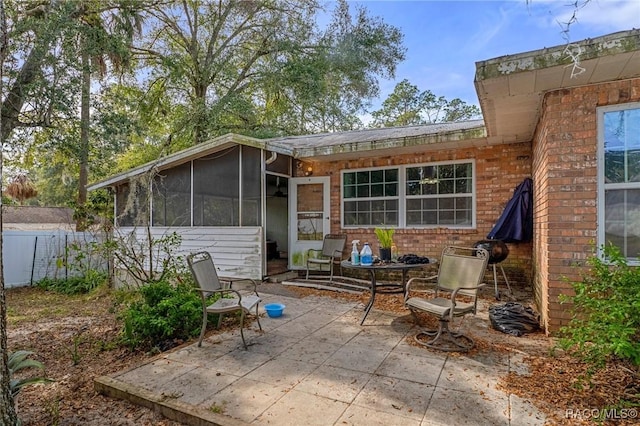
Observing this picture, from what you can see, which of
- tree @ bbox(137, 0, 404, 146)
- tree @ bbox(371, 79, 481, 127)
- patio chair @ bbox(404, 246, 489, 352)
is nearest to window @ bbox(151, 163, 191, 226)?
tree @ bbox(137, 0, 404, 146)

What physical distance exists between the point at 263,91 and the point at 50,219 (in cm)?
1635

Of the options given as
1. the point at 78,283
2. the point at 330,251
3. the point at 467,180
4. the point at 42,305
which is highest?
the point at 467,180

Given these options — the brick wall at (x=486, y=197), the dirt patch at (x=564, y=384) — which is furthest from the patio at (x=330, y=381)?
the brick wall at (x=486, y=197)

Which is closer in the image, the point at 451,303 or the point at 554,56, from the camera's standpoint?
the point at 554,56

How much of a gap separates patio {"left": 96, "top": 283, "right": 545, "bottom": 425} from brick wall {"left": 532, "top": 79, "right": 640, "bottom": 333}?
74 cm

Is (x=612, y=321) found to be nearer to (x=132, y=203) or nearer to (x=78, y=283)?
(x=132, y=203)

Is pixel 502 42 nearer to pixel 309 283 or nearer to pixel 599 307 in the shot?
pixel 599 307

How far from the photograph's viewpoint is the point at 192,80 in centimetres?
1383

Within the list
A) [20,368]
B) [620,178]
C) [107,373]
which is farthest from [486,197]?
[20,368]

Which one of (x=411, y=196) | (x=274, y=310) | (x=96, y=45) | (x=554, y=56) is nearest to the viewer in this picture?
(x=554, y=56)

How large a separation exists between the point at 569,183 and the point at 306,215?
533cm

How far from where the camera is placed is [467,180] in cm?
657

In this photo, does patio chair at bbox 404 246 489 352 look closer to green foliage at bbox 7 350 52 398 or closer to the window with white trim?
the window with white trim

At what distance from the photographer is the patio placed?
237cm
